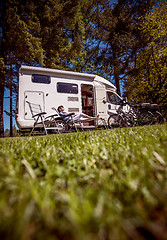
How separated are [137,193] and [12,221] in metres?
0.42

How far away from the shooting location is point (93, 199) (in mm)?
481

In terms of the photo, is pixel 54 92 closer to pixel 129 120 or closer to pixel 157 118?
Answer: pixel 129 120

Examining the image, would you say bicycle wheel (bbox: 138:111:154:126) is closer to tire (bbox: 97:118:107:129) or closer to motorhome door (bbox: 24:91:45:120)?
tire (bbox: 97:118:107:129)

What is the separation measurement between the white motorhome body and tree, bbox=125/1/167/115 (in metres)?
4.00

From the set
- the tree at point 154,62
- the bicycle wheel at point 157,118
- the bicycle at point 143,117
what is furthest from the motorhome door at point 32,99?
the tree at point 154,62

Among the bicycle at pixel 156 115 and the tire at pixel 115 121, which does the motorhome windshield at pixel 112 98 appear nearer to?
the tire at pixel 115 121

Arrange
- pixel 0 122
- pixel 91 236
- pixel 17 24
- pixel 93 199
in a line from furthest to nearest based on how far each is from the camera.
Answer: pixel 0 122 < pixel 17 24 < pixel 93 199 < pixel 91 236

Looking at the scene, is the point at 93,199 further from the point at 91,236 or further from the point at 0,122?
the point at 0,122

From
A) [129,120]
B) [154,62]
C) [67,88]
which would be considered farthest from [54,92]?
[154,62]

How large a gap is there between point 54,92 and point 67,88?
74 cm

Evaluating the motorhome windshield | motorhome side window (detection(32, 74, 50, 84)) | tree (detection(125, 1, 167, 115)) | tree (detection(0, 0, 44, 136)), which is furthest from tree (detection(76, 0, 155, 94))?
motorhome side window (detection(32, 74, 50, 84))

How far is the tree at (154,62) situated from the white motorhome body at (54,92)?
13.1ft

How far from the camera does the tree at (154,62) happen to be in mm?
10578

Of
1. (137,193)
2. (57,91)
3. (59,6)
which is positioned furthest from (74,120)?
(59,6)
